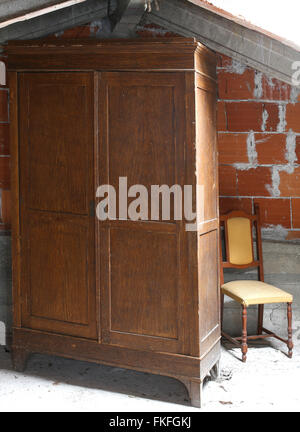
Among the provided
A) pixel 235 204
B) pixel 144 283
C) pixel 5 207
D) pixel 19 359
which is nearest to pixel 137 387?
pixel 144 283

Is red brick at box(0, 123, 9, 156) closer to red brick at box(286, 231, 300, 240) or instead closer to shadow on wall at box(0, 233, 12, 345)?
shadow on wall at box(0, 233, 12, 345)

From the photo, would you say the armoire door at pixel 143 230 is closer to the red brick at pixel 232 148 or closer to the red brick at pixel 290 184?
the red brick at pixel 232 148

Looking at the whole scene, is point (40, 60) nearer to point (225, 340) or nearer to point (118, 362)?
point (118, 362)

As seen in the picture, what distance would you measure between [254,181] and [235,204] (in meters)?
0.22

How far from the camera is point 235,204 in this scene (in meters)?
3.73

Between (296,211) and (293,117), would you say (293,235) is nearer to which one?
(296,211)

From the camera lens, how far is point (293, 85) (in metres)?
3.56

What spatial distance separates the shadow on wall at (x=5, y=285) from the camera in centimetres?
379

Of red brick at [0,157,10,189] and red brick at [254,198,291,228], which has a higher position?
red brick at [0,157,10,189]

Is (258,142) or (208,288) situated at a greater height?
(258,142)

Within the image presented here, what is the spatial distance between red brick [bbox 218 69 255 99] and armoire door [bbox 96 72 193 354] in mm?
1080

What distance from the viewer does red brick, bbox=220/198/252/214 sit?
3.72 meters

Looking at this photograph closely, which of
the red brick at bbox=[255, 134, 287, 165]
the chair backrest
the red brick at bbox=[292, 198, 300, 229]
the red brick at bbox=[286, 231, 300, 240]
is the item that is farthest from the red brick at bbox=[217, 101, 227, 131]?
the red brick at bbox=[286, 231, 300, 240]
